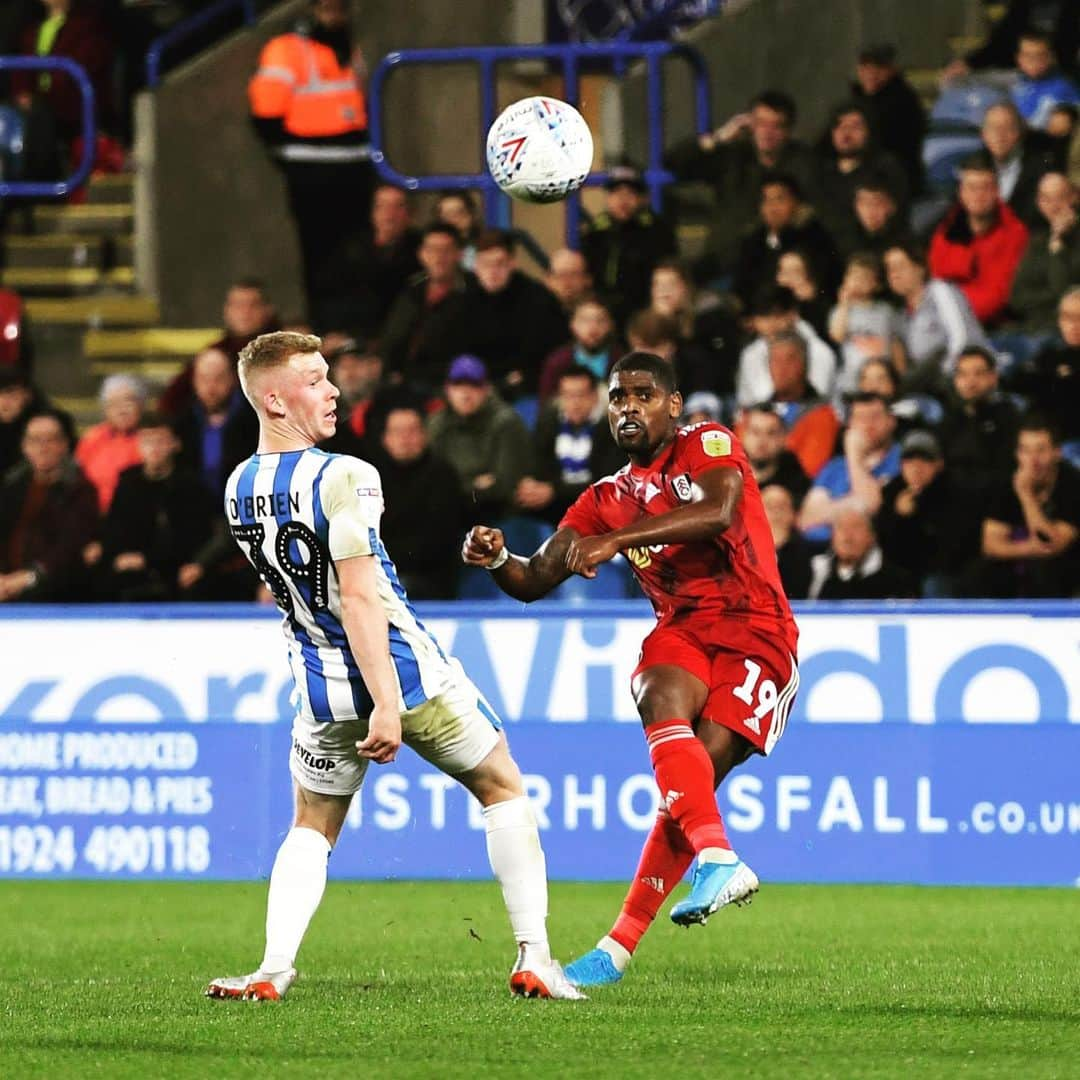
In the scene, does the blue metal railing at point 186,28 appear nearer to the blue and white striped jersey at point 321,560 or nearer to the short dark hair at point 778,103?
the short dark hair at point 778,103

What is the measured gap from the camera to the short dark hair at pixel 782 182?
14469 mm

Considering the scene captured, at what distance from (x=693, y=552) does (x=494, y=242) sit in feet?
23.1

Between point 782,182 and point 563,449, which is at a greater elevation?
point 782,182

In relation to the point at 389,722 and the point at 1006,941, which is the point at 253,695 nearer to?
the point at 1006,941

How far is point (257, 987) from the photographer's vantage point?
713 cm

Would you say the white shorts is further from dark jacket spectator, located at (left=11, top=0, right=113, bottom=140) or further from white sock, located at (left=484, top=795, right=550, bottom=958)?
dark jacket spectator, located at (left=11, top=0, right=113, bottom=140)

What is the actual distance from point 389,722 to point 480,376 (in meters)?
7.00

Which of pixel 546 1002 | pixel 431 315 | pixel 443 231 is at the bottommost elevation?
pixel 546 1002

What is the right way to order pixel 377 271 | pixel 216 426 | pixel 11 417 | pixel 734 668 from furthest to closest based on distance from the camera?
pixel 377 271 → pixel 11 417 → pixel 216 426 → pixel 734 668

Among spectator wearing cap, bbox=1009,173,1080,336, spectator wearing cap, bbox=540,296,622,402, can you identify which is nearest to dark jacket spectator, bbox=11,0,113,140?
spectator wearing cap, bbox=540,296,622,402

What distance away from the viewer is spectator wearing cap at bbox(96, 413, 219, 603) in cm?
1380

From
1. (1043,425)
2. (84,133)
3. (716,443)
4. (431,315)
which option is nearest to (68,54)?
(84,133)

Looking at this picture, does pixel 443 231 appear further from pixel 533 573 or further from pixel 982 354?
pixel 533 573

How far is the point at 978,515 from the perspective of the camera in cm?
1283
